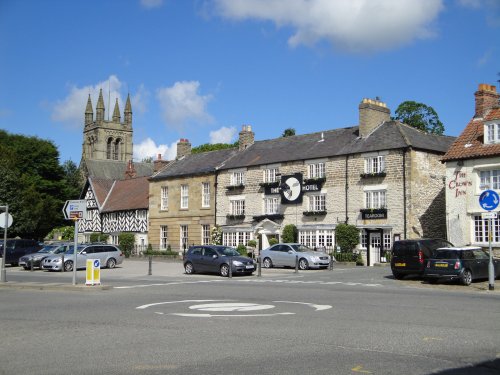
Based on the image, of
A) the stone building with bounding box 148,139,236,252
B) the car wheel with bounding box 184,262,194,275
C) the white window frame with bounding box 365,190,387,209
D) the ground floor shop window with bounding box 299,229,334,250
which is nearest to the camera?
the car wheel with bounding box 184,262,194,275

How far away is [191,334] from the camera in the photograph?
11.0 metres

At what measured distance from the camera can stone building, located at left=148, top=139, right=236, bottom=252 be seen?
51.2m

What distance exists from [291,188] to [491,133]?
15072mm

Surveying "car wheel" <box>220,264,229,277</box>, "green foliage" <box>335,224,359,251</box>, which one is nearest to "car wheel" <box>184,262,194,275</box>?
"car wheel" <box>220,264,229,277</box>

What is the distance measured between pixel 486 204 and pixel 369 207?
1967 cm

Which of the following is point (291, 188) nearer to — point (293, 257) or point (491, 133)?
point (293, 257)

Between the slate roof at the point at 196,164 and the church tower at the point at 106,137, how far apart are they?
8081 cm

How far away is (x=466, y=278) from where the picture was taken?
22500 mm

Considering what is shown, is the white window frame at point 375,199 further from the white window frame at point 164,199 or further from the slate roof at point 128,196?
the slate roof at point 128,196

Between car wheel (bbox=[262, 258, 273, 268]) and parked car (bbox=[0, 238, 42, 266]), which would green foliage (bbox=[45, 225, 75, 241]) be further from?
car wheel (bbox=[262, 258, 273, 268])

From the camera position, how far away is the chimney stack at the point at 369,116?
42.2m

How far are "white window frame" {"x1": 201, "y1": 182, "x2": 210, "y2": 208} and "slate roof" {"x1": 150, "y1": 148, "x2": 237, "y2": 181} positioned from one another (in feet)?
3.65

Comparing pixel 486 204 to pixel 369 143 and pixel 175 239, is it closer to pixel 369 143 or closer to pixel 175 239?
pixel 369 143

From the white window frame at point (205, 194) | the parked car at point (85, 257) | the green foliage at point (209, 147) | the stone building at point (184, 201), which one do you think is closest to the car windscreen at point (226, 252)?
the parked car at point (85, 257)
